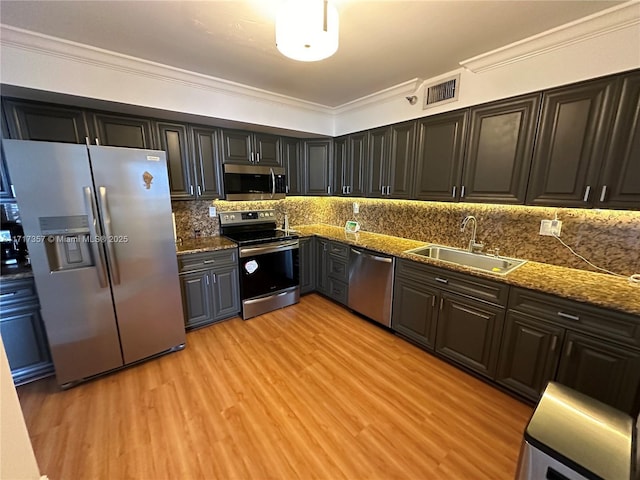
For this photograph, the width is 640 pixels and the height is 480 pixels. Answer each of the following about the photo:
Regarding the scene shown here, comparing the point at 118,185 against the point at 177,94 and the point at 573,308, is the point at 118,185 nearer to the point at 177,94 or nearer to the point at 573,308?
the point at 177,94

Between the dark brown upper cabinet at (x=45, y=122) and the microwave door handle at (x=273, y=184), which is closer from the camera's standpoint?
the dark brown upper cabinet at (x=45, y=122)

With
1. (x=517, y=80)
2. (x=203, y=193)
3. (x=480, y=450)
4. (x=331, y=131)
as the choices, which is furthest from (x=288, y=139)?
(x=480, y=450)

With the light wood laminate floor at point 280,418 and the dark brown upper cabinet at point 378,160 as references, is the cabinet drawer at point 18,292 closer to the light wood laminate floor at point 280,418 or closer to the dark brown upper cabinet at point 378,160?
the light wood laminate floor at point 280,418

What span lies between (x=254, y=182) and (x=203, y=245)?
3.38 feet

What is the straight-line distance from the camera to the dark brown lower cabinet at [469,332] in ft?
6.70

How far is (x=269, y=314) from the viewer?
10.8ft

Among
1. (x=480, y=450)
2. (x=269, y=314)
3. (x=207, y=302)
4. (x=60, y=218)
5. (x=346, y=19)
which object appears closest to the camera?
(x=480, y=450)

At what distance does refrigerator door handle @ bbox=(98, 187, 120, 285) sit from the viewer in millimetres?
1996

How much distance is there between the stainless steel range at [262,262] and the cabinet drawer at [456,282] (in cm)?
144

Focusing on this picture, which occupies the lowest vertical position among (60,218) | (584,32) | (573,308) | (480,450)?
(480,450)

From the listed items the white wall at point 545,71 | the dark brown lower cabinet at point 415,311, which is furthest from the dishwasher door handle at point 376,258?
the white wall at point 545,71

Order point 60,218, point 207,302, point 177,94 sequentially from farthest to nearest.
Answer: point 207,302 → point 177,94 → point 60,218

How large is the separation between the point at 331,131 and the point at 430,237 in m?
2.06

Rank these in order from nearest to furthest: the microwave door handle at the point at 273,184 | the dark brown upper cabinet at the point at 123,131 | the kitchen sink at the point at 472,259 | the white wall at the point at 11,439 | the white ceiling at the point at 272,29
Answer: the white wall at the point at 11,439, the white ceiling at the point at 272,29, the kitchen sink at the point at 472,259, the dark brown upper cabinet at the point at 123,131, the microwave door handle at the point at 273,184
